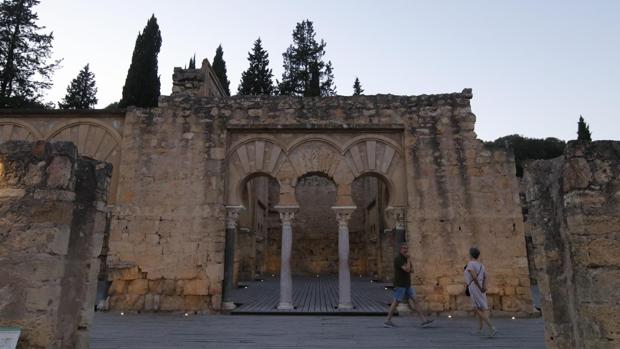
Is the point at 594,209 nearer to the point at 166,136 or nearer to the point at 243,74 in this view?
the point at 166,136

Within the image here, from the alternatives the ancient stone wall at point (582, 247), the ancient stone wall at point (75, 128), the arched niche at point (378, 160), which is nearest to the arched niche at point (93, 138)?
the ancient stone wall at point (75, 128)

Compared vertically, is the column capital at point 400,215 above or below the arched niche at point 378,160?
below

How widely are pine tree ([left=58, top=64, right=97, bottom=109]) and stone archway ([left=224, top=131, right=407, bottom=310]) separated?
2788cm

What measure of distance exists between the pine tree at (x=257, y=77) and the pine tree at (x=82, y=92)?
13.3 m

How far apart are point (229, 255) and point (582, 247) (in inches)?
288

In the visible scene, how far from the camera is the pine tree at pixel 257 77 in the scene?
29.7 metres

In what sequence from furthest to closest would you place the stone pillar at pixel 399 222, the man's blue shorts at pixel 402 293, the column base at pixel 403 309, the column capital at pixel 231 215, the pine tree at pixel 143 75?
the pine tree at pixel 143 75
the column capital at pixel 231 215
the stone pillar at pixel 399 222
the column base at pixel 403 309
the man's blue shorts at pixel 402 293

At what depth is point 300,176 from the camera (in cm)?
938

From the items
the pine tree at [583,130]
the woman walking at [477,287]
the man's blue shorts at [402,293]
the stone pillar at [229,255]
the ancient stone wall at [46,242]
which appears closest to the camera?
the ancient stone wall at [46,242]

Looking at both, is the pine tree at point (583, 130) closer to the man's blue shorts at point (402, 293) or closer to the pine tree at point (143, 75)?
the man's blue shorts at point (402, 293)

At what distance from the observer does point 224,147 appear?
9.42 meters

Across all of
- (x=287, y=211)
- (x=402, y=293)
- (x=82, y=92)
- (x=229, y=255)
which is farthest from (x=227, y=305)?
(x=82, y=92)

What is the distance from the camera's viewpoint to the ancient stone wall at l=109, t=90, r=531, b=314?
8672mm

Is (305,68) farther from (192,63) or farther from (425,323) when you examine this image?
(425,323)
